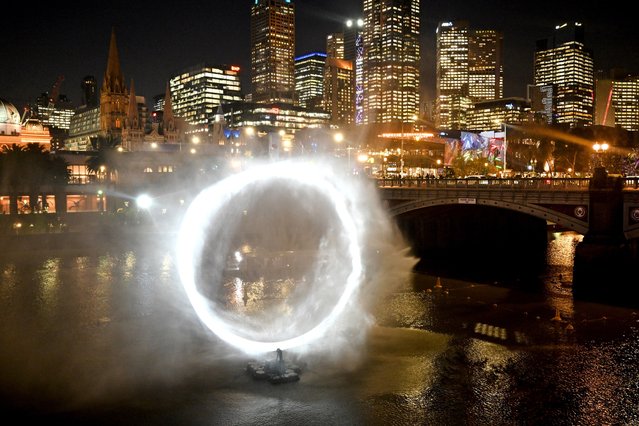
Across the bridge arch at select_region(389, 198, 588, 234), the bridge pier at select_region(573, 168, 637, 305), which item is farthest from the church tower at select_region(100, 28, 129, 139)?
the bridge pier at select_region(573, 168, 637, 305)

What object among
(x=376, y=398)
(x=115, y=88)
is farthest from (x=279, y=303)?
(x=115, y=88)

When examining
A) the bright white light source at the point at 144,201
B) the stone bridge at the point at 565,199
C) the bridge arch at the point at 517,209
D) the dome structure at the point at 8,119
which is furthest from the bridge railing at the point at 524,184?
the dome structure at the point at 8,119

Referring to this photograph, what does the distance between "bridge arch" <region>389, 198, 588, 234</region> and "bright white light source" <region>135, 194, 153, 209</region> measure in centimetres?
5588

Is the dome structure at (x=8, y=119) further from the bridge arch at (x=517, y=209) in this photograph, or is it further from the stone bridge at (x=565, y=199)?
Answer: the stone bridge at (x=565, y=199)

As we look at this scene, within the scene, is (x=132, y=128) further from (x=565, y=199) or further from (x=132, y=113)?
(x=565, y=199)

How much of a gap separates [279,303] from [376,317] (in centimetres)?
866

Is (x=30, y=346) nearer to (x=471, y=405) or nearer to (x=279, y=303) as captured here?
(x=279, y=303)

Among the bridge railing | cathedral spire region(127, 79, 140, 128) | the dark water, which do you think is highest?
cathedral spire region(127, 79, 140, 128)

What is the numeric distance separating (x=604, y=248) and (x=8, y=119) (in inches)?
5102

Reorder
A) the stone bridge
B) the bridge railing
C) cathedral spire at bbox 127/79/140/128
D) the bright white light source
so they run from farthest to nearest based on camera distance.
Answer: cathedral spire at bbox 127/79/140/128
the bright white light source
the bridge railing
the stone bridge

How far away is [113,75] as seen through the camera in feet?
627

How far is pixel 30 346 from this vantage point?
35.4 m

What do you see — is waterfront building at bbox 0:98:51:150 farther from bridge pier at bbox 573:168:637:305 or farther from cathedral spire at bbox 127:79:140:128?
bridge pier at bbox 573:168:637:305

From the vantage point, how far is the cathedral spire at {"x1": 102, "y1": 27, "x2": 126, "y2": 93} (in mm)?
182887
